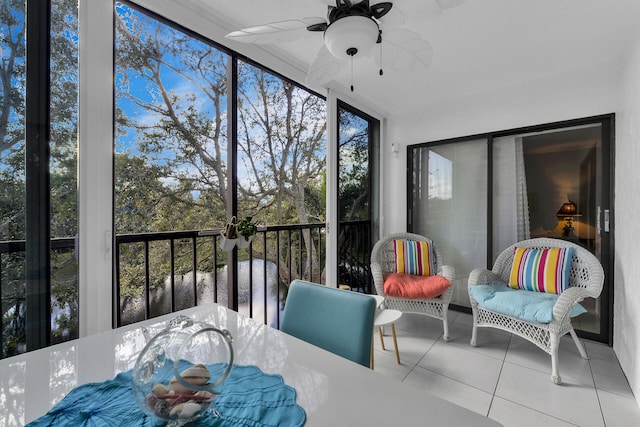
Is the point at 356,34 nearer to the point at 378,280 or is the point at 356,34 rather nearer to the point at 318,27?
the point at 318,27

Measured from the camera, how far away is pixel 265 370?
0.86m

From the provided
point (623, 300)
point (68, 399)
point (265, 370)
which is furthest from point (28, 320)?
point (623, 300)

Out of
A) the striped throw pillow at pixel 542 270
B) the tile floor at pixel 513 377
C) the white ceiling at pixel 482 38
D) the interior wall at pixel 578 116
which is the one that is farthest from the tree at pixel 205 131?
the striped throw pillow at pixel 542 270

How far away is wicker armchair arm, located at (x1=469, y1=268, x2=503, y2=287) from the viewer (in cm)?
264

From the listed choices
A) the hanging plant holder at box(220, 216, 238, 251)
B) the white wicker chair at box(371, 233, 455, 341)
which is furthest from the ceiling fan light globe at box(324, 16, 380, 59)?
the white wicker chair at box(371, 233, 455, 341)

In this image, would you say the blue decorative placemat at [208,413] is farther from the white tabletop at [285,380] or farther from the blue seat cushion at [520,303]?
the blue seat cushion at [520,303]

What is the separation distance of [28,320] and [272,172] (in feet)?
7.84

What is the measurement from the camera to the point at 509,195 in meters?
3.16

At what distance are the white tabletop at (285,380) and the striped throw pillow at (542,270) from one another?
8.03 ft

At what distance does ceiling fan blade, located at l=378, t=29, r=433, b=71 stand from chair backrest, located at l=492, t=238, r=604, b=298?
2121mm

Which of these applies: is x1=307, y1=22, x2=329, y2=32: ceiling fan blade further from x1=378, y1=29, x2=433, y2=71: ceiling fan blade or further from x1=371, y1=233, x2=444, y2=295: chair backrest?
x1=371, y1=233, x2=444, y2=295: chair backrest

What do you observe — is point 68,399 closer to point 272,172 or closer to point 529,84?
point 272,172

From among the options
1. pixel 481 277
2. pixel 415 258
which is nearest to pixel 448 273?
pixel 481 277

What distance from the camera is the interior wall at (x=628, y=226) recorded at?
1.92 metres
